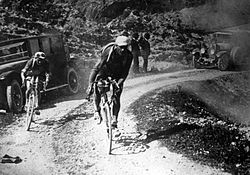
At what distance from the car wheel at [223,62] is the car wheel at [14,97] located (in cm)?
909

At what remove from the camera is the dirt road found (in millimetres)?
5508

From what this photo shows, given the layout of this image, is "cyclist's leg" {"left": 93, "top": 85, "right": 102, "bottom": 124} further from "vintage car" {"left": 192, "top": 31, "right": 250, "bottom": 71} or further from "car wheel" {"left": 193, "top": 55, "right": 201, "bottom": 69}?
"car wheel" {"left": 193, "top": 55, "right": 201, "bottom": 69}

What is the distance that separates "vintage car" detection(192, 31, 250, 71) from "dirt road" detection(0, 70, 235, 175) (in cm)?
752

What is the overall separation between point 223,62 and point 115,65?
32.3 ft

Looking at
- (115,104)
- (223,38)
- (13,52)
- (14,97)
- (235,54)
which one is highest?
(13,52)

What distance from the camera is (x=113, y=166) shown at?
5594 mm

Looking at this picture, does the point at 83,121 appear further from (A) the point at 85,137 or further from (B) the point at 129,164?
(B) the point at 129,164

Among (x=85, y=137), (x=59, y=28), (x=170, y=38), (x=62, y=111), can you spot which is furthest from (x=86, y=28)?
(x=85, y=137)

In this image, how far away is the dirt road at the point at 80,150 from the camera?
5508mm

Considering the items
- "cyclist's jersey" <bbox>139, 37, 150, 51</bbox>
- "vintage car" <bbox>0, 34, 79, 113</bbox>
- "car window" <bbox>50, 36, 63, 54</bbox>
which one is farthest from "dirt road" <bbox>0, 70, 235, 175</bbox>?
"cyclist's jersey" <bbox>139, 37, 150, 51</bbox>

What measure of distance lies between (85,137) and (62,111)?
2291 millimetres

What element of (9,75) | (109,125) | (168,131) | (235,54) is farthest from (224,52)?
(109,125)

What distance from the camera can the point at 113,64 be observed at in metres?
6.45

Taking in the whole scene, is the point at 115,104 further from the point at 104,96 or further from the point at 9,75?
the point at 9,75
